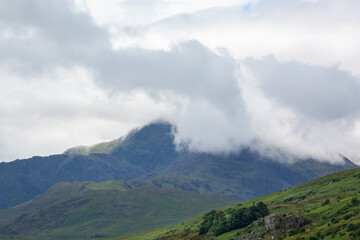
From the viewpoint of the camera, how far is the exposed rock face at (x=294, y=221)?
142875mm

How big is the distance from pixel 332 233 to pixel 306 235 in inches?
327

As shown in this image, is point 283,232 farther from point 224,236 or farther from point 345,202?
point 224,236

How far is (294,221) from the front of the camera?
144000mm

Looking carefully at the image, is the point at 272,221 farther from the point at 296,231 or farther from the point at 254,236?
the point at 296,231

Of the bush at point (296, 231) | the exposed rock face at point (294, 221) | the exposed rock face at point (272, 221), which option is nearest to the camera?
the bush at point (296, 231)

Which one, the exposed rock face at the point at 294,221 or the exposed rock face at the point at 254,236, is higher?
the exposed rock face at the point at 294,221

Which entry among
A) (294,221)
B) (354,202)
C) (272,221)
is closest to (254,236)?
(272,221)

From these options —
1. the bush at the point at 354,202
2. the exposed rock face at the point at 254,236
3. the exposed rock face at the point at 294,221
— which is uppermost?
the bush at the point at 354,202

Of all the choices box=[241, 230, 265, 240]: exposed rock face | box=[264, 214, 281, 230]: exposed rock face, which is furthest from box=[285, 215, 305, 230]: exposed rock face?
box=[241, 230, 265, 240]: exposed rock face

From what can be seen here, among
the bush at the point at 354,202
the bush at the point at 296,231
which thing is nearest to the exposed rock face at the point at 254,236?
the bush at the point at 296,231

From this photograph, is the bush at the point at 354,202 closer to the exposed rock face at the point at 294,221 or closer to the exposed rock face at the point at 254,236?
the exposed rock face at the point at 294,221

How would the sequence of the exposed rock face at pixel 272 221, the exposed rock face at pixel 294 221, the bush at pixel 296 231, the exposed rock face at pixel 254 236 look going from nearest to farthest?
the bush at pixel 296 231, the exposed rock face at pixel 294 221, the exposed rock face at pixel 272 221, the exposed rock face at pixel 254 236

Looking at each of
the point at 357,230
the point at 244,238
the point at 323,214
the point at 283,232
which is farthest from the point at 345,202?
the point at 357,230

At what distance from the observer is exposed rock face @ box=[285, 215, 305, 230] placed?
142875 millimetres
